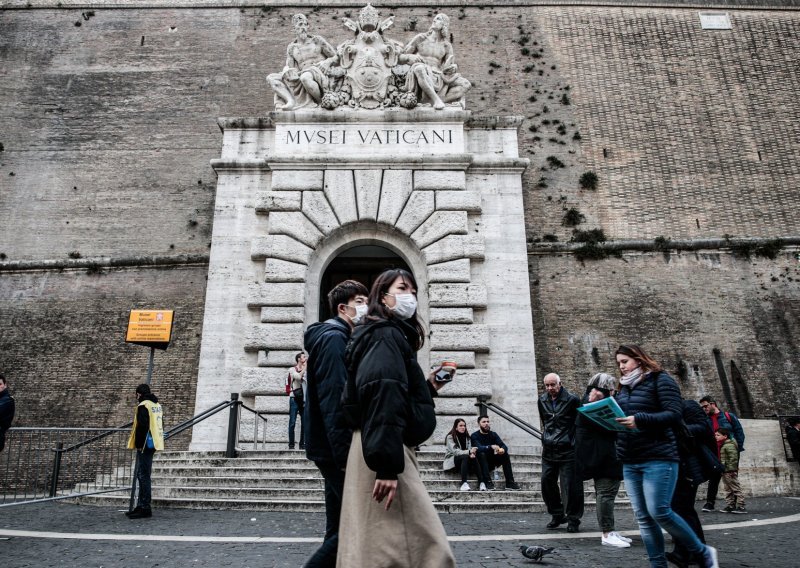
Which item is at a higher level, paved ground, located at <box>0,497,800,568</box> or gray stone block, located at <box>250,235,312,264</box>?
gray stone block, located at <box>250,235,312,264</box>

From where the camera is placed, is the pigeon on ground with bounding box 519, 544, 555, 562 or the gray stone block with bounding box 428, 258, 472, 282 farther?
the gray stone block with bounding box 428, 258, 472, 282

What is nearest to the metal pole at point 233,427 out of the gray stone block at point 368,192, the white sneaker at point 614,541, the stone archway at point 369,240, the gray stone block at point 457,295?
the stone archway at point 369,240

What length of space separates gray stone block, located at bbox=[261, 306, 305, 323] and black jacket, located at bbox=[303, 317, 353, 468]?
7.62 metres

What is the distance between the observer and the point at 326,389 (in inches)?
120

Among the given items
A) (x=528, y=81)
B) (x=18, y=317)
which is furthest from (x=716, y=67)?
(x=18, y=317)

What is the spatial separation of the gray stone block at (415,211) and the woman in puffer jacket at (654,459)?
760cm

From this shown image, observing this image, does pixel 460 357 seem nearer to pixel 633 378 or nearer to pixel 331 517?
pixel 633 378

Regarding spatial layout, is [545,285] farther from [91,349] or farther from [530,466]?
[91,349]

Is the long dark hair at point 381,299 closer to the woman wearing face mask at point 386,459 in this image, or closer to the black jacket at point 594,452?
the woman wearing face mask at point 386,459

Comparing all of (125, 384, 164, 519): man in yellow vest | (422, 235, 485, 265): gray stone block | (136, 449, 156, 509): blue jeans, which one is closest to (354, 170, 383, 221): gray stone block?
(422, 235, 485, 265): gray stone block

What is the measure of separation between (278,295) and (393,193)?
2.82 metres

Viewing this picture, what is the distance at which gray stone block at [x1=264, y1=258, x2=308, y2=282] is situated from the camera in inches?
438

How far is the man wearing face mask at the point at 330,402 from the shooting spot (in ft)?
9.67

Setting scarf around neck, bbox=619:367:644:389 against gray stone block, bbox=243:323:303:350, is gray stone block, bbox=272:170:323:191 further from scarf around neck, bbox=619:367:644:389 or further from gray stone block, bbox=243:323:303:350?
scarf around neck, bbox=619:367:644:389
